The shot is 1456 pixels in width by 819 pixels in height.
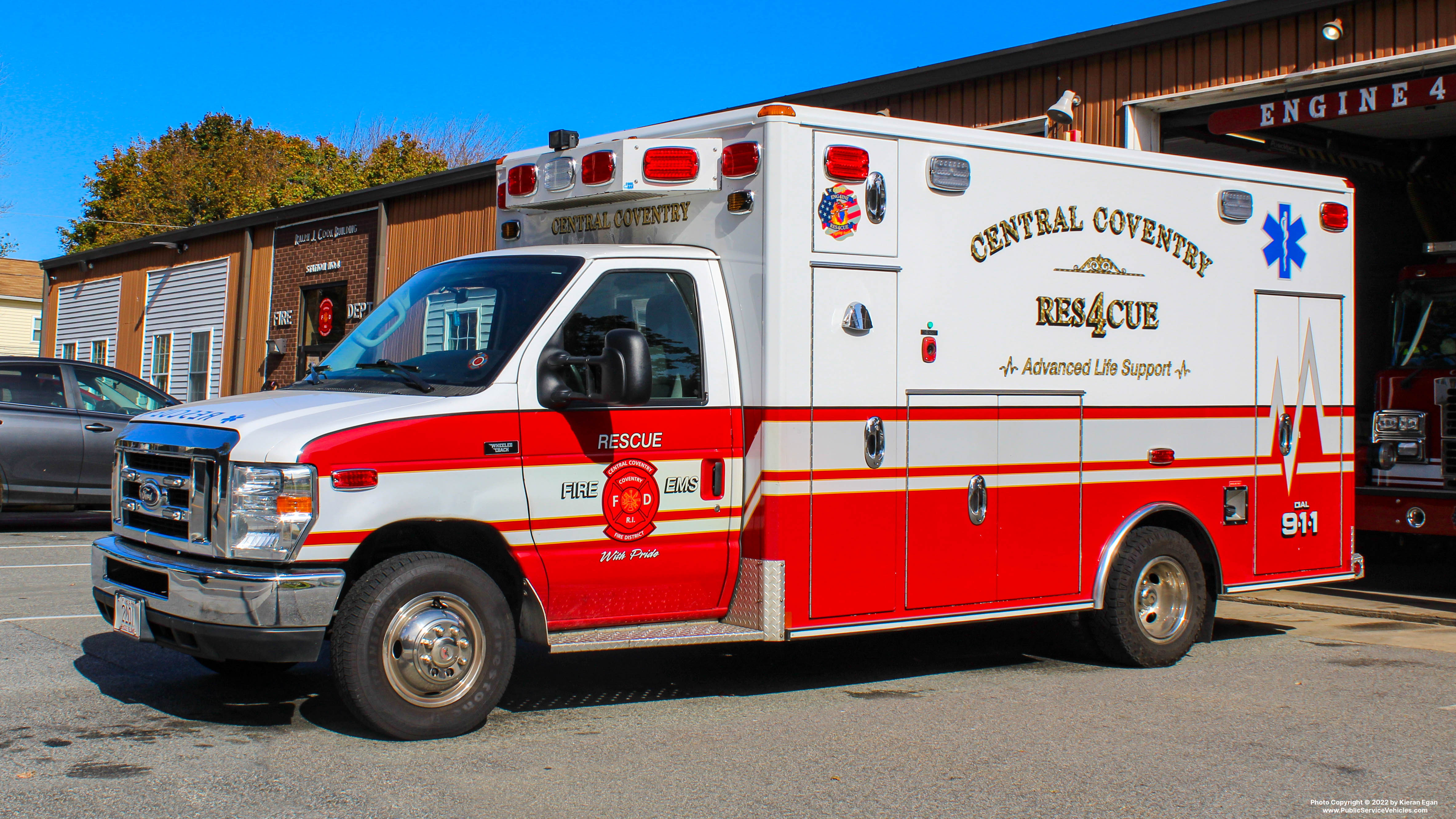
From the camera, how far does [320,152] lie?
2264 inches

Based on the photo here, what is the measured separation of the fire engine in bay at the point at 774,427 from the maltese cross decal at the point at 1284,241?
2cm

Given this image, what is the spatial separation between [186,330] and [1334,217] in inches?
1004

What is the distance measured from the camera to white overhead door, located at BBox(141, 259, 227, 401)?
2739cm

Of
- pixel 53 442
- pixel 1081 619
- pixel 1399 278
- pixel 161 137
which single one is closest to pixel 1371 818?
pixel 1081 619

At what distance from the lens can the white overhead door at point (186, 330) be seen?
27391 mm

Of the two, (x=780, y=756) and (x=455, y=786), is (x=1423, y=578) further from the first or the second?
(x=455, y=786)

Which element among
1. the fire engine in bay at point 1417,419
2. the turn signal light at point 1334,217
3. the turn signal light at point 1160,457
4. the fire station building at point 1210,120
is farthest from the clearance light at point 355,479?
the fire engine in bay at point 1417,419

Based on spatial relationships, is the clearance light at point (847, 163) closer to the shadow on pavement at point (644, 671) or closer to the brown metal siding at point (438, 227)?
the shadow on pavement at point (644, 671)

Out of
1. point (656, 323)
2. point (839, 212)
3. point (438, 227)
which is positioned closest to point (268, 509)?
point (656, 323)

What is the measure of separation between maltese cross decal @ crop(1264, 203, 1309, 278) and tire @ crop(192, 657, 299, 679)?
6.34 meters

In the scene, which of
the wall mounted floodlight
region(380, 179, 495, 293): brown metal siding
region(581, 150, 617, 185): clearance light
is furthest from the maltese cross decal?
region(380, 179, 495, 293): brown metal siding

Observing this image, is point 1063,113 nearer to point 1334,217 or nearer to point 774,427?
point 1334,217

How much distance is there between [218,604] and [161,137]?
197ft

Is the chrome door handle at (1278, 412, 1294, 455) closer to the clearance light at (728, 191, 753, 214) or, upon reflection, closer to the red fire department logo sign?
the clearance light at (728, 191, 753, 214)
